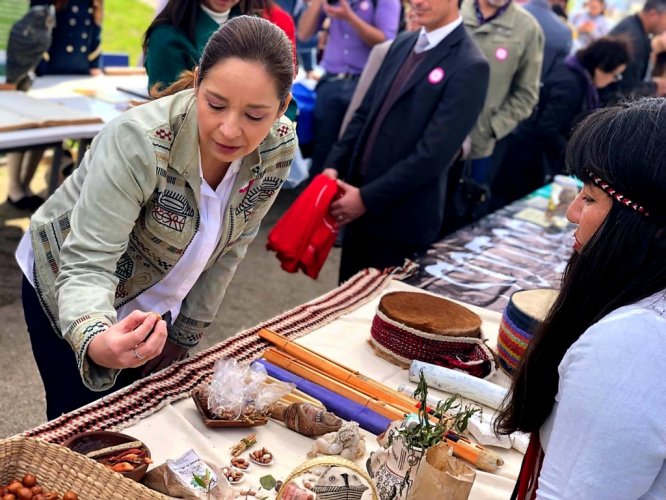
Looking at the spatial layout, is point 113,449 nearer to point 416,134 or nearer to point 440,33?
point 416,134

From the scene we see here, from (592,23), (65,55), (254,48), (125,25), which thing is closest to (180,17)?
(254,48)

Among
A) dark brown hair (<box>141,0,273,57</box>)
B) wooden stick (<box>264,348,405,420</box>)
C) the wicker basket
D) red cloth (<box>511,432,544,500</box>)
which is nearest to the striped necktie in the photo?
dark brown hair (<box>141,0,273,57</box>)

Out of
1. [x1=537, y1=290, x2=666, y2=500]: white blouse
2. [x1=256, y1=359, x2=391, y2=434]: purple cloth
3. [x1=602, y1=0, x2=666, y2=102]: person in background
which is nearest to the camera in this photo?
[x1=537, y1=290, x2=666, y2=500]: white blouse

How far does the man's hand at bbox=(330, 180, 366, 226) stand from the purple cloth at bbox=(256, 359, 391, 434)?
1.15m

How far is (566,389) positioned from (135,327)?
67cm

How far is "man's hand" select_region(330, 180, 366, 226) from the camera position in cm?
280

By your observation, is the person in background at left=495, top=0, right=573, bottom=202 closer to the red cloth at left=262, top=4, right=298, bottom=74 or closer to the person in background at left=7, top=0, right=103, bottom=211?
the red cloth at left=262, top=4, right=298, bottom=74

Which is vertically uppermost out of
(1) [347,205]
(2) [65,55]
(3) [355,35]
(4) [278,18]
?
(4) [278,18]

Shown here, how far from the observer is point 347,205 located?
2.80 m

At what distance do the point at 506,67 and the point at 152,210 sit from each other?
2.84m

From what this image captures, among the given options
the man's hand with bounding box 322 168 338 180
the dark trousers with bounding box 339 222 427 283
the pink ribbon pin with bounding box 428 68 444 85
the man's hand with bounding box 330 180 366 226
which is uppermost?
the pink ribbon pin with bounding box 428 68 444 85

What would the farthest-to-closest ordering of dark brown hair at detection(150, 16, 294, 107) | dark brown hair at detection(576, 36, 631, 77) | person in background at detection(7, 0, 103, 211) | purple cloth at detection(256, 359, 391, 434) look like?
1. dark brown hair at detection(576, 36, 631, 77)
2. person in background at detection(7, 0, 103, 211)
3. purple cloth at detection(256, 359, 391, 434)
4. dark brown hair at detection(150, 16, 294, 107)

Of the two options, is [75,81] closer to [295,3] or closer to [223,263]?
[295,3]

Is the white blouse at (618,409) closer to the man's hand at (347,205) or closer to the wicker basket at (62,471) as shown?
the wicker basket at (62,471)
